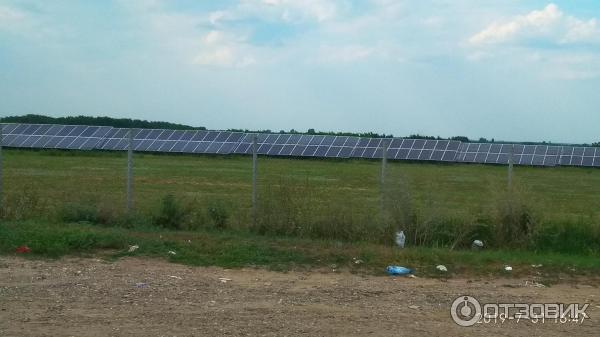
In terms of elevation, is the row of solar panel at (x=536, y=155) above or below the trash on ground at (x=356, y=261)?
above

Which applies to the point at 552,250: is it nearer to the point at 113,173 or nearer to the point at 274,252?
the point at 274,252

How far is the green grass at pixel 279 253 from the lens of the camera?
970 centimetres

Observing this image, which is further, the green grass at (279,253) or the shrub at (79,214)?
the shrub at (79,214)

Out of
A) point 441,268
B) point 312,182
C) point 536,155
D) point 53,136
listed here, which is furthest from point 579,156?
point 441,268

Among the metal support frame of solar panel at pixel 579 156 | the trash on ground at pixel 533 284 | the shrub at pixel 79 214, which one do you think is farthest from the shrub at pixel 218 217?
the metal support frame of solar panel at pixel 579 156

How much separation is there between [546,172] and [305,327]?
27.5 meters

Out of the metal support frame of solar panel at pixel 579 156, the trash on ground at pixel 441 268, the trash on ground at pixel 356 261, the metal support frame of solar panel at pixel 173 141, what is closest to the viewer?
the trash on ground at pixel 441 268

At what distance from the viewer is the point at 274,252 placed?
10328 millimetres

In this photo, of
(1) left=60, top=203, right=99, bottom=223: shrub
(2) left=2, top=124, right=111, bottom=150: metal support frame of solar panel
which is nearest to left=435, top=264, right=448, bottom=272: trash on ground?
(1) left=60, top=203, right=99, bottom=223: shrub

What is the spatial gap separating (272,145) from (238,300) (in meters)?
28.4

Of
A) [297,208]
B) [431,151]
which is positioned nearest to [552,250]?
[297,208]

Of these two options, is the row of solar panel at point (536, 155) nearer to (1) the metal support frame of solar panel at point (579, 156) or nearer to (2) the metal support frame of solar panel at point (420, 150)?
(1) the metal support frame of solar panel at point (579, 156)

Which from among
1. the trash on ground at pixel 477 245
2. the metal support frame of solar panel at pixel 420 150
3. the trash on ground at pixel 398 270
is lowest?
the trash on ground at pixel 398 270

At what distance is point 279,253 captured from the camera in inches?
405
